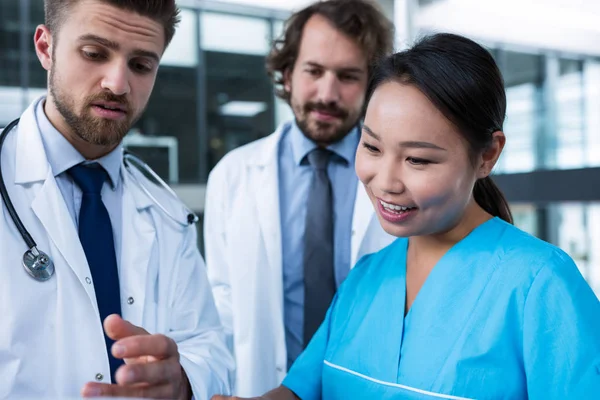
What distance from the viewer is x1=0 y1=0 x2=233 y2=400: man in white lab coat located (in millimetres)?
995

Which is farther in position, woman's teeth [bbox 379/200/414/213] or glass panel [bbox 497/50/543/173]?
glass panel [bbox 497/50/543/173]

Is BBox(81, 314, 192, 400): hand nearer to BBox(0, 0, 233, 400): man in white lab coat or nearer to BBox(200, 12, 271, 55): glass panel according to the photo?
BBox(0, 0, 233, 400): man in white lab coat

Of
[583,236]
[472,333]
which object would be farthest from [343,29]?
[583,236]

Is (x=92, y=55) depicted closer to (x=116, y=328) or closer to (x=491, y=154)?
(x=116, y=328)

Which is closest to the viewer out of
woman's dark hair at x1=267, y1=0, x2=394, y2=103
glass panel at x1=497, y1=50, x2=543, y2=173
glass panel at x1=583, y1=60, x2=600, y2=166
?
woman's dark hair at x1=267, y1=0, x2=394, y2=103

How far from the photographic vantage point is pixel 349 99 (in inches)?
63.9

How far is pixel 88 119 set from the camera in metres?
1.12

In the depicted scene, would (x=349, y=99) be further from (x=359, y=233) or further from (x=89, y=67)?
(x=89, y=67)

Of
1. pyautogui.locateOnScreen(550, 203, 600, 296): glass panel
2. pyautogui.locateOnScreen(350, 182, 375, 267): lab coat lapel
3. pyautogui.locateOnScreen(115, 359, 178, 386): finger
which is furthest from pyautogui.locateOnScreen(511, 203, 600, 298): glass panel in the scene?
pyautogui.locateOnScreen(115, 359, 178, 386): finger

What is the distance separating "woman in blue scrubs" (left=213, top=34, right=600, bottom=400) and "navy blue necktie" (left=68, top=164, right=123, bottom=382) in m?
0.37

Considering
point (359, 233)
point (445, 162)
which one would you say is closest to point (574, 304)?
point (445, 162)

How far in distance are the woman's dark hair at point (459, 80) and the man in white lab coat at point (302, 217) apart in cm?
62

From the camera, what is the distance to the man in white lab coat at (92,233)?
3.26 feet

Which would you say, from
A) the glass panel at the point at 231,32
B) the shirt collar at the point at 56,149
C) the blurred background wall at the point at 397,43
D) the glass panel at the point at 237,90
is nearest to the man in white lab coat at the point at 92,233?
the shirt collar at the point at 56,149
